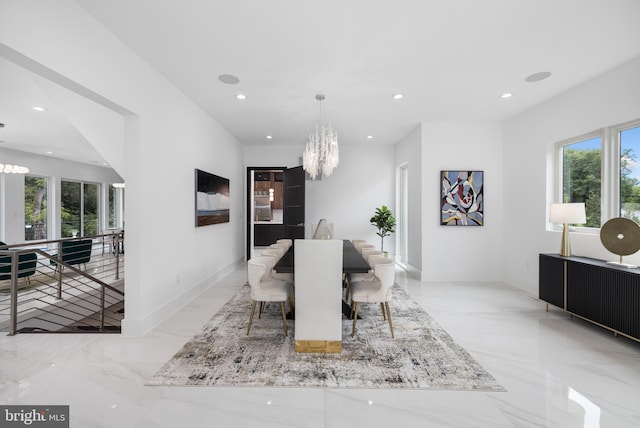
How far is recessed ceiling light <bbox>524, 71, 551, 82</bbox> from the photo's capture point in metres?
3.31

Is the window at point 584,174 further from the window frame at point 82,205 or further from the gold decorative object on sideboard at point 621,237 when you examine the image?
the window frame at point 82,205

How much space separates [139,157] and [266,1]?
1907 millimetres

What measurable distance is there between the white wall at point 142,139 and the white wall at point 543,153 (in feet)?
16.4

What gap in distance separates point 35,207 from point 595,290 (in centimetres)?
1093

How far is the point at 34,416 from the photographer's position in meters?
1.82

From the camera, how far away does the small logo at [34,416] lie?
1766mm

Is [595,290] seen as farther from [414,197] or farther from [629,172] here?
[414,197]

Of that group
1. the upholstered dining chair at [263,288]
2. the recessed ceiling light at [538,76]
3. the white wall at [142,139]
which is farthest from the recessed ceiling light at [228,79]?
the recessed ceiling light at [538,76]

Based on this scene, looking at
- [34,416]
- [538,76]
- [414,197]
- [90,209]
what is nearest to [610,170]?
[538,76]

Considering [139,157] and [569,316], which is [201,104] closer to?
[139,157]

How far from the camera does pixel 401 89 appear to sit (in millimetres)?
3777

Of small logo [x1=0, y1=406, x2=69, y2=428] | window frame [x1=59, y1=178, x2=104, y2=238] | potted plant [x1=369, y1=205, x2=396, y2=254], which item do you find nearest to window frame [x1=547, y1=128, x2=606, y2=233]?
potted plant [x1=369, y1=205, x2=396, y2=254]

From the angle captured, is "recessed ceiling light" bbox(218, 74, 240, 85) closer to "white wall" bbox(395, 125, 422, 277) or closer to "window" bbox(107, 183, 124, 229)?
"white wall" bbox(395, 125, 422, 277)

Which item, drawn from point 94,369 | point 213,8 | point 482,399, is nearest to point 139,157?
point 213,8
